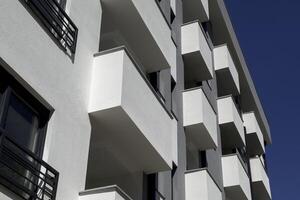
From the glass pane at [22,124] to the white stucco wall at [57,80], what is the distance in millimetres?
262

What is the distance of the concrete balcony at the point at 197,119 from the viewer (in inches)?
709

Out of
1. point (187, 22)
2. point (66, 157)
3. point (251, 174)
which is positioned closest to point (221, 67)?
point (187, 22)

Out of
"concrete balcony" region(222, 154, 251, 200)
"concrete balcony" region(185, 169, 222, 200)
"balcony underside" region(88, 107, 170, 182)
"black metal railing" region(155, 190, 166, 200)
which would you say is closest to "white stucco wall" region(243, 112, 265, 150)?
"concrete balcony" region(222, 154, 251, 200)

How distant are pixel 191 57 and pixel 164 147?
770 cm

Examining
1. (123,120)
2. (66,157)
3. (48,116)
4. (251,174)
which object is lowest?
(66,157)

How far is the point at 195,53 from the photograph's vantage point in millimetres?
19797

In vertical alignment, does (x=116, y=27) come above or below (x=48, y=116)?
above

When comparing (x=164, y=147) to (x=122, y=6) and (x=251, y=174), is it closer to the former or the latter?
(x=122, y=6)

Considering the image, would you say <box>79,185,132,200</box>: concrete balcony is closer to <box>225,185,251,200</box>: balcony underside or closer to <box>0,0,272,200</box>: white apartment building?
<box>0,0,272,200</box>: white apartment building

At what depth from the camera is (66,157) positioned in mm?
9484

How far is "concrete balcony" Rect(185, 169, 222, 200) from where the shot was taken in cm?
1650

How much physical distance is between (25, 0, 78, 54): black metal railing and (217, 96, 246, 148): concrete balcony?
12630mm

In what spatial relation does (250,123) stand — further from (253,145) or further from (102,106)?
(102,106)

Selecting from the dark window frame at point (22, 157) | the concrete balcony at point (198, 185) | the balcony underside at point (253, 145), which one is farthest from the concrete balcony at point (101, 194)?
the balcony underside at point (253, 145)
